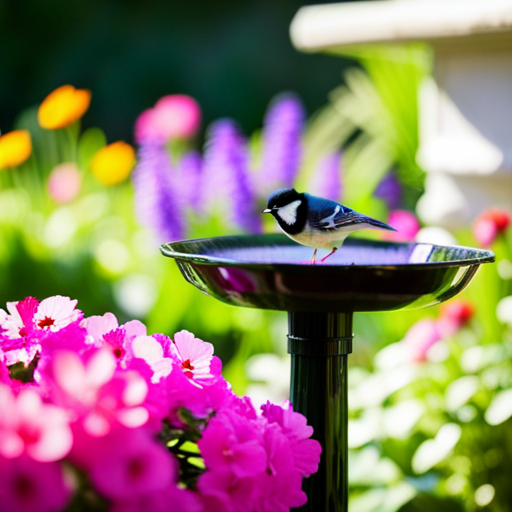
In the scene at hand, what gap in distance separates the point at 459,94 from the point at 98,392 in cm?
162

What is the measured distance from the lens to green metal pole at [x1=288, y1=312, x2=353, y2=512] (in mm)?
892

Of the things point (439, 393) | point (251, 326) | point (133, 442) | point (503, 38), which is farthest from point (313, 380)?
point (251, 326)

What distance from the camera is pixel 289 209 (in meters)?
0.89

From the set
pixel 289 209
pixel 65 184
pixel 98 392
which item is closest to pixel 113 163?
pixel 65 184

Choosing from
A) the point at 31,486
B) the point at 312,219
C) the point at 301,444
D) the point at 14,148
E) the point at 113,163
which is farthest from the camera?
the point at 113,163

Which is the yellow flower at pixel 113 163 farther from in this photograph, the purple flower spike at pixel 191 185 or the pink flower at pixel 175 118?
the purple flower spike at pixel 191 185

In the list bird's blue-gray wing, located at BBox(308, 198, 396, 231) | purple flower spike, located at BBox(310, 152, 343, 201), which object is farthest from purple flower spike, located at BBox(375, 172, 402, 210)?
bird's blue-gray wing, located at BBox(308, 198, 396, 231)

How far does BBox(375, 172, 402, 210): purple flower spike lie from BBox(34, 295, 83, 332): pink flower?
94.5 inches

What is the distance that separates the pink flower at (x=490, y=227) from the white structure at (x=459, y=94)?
7.0 inches

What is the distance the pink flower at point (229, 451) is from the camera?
63cm

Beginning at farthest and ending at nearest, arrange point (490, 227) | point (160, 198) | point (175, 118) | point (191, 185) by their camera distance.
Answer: point (175, 118)
point (191, 185)
point (160, 198)
point (490, 227)

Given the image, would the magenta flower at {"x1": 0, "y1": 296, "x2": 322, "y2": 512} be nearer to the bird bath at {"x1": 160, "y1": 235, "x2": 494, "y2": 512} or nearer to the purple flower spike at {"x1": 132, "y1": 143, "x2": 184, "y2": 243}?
the bird bath at {"x1": 160, "y1": 235, "x2": 494, "y2": 512}

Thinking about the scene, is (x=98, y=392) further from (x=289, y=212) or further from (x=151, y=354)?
(x=289, y=212)

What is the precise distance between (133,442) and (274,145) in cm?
208
